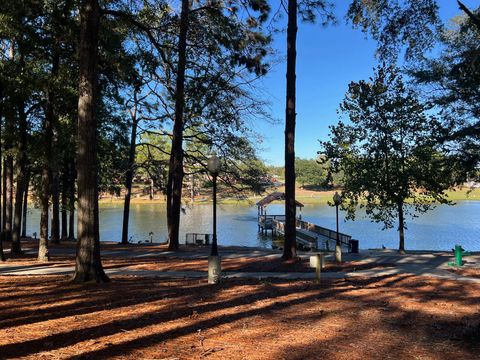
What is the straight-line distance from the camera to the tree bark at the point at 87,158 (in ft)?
29.5

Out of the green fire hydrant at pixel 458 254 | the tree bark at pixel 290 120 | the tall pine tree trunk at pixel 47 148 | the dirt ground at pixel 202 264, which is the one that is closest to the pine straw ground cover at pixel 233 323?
the dirt ground at pixel 202 264

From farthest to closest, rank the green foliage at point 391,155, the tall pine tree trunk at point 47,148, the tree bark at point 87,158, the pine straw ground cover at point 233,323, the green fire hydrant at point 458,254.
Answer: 1. the green foliage at point 391,155
2. the tall pine tree trunk at point 47,148
3. the green fire hydrant at point 458,254
4. the tree bark at point 87,158
5. the pine straw ground cover at point 233,323

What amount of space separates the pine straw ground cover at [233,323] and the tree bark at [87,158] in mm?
583

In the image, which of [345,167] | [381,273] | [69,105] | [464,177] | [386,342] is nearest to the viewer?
[386,342]

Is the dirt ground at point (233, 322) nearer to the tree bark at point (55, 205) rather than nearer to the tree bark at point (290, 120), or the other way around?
the tree bark at point (290, 120)

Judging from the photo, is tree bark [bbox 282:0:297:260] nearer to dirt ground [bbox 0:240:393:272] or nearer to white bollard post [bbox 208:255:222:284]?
dirt ground [bbox 0:240:393:272]

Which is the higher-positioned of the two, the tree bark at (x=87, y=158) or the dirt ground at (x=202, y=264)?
the tree bark at (x=87, y=158)

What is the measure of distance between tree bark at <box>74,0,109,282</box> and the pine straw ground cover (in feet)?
1.91

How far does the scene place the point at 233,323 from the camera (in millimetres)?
5641

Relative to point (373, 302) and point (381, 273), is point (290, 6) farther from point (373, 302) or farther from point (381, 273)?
point (373, 302)

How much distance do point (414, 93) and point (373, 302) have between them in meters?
17.6

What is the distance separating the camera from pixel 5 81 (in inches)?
559

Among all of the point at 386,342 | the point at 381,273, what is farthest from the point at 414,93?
the point at 386,342

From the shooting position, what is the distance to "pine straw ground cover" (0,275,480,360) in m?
4.54
